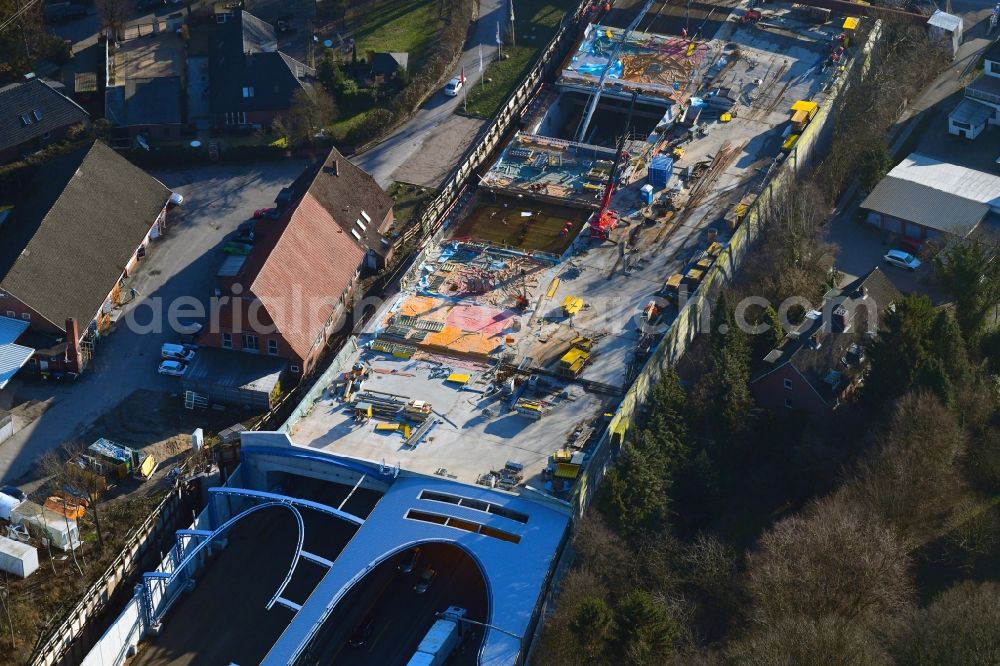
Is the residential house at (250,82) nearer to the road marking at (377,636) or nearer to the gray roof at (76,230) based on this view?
the gray roof at (76,230)

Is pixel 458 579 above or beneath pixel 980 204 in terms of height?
beneath

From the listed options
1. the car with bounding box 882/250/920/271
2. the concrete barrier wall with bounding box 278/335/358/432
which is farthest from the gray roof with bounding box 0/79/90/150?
the car with bounding box 882/250/920/271

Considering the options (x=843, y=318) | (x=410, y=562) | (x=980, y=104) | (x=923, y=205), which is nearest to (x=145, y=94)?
(x=410, y=562)

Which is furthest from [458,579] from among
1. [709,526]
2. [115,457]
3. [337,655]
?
[115,457]

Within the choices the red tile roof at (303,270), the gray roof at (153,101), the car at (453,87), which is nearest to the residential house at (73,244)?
the gray roof at (153,101)

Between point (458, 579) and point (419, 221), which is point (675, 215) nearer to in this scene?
point (419, 221)

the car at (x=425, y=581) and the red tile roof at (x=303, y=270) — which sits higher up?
the red tile roof at (x=303, y=270)

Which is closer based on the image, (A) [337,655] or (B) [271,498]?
(A) [337,655]
